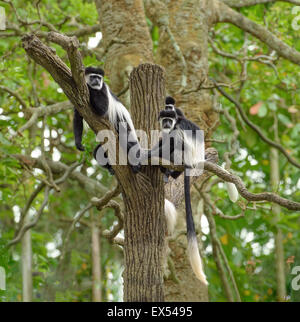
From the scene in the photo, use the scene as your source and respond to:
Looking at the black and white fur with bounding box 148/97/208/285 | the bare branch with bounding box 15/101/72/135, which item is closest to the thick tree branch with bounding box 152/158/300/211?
the black and white fur with bounding box 148/97/208/285

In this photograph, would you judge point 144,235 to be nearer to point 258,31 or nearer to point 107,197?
point 107,197

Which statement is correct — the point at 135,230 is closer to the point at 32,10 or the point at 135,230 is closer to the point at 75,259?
the point at 32,10

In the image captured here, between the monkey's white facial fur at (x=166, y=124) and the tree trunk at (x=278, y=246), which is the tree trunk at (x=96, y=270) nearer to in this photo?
the tree trunk at (x=278, y=246)

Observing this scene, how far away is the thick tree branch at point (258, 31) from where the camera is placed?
4.07 m

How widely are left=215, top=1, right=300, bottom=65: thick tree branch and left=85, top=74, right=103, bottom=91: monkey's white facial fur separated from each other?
72.3 inches

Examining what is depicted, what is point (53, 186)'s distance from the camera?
366 centimetres

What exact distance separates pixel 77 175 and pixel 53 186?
3.69ft

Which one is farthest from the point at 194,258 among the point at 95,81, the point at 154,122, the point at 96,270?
Result: the point at 96,270

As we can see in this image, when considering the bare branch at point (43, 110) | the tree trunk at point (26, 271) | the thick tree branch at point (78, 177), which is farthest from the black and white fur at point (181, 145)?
the tree trunk at point (26, 271)

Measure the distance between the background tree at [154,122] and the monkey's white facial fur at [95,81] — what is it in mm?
329

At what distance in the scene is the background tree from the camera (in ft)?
11.3

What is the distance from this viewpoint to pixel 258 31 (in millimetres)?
4242

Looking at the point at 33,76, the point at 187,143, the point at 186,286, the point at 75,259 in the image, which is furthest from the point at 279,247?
the point at 33,76

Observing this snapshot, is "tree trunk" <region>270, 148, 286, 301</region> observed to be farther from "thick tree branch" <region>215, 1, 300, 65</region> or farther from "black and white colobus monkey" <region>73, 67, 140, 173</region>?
"black and white colobus monkey" <region>73, 67, 140, 173</region>
